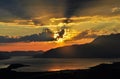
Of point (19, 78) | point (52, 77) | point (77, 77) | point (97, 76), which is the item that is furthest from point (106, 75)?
point (19, 78)

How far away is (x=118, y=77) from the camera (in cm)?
9900

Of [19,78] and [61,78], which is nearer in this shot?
[61,78]

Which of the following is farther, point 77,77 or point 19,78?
point 19,78

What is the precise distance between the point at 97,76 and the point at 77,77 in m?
7.08

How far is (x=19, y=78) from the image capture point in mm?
113938

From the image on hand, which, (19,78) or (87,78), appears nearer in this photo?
(87,78)

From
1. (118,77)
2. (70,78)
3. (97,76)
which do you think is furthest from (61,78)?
(118,77)

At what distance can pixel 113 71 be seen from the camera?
4318 inches

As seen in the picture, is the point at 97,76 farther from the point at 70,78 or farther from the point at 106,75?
the point at 70,78

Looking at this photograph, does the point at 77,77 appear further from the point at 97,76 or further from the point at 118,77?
the point at 118,77

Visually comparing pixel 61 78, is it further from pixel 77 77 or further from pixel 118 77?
pixel 118 77

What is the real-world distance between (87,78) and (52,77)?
1590 centimetres

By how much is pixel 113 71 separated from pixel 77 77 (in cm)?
1525

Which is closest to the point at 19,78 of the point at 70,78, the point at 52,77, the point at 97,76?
the point at 52,77
